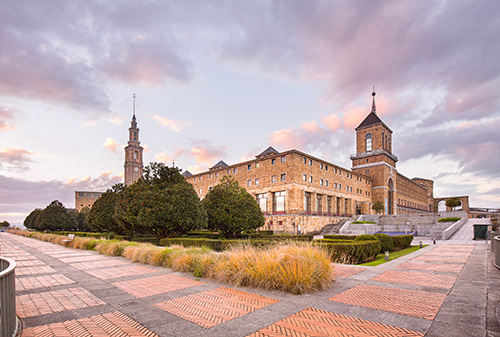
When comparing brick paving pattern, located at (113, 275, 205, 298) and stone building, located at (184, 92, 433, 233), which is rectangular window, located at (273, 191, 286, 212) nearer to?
stone building, located at (184, 92, 433, 233)

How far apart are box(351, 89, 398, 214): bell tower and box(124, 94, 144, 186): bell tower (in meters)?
83.5

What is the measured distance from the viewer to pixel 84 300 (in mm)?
6621

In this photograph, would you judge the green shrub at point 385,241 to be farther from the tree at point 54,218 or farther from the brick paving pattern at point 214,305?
the tree at point 54,218

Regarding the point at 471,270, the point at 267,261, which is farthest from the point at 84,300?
the point at 471,270

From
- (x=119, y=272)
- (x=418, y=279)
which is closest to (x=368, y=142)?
(x=418, y=279)

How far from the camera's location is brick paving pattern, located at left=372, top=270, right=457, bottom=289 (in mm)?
7910

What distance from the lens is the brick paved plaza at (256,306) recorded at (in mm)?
4766

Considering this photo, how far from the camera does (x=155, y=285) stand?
316 inches

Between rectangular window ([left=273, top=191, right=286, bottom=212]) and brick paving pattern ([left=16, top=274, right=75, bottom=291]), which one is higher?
rectangular window ([left=273, top=191, right=286, bottom=212])

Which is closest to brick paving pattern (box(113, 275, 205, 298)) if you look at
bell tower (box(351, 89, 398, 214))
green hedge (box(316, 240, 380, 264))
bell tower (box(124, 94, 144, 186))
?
green hedge (box(316, 240, 380, 264))

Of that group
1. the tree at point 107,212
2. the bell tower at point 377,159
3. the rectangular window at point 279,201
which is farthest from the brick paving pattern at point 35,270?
the bell tower at point 377,159

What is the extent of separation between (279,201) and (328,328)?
41.6m

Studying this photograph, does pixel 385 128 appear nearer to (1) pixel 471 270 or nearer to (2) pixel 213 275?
(1) pixel 471 270

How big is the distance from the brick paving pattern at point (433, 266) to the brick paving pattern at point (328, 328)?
6694mm
